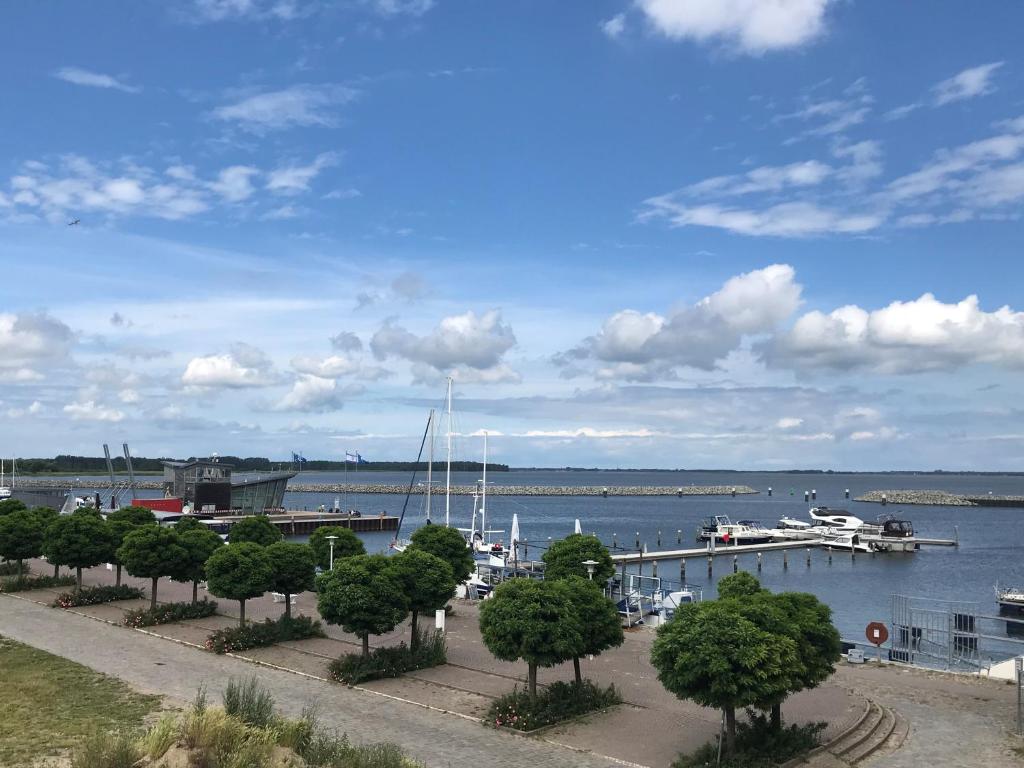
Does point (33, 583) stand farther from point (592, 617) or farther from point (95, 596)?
point (592, 617)

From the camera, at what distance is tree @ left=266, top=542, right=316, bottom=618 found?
27031mm

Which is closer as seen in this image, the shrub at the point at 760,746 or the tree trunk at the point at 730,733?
the shrub at the point at 760,746

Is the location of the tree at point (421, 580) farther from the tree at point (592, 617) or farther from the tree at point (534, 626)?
the tree at point (592, 617)

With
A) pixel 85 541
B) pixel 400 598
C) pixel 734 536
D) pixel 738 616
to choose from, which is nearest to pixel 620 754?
pixel 738 616

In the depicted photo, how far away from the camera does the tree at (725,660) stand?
591 inches

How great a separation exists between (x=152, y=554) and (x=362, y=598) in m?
12.6

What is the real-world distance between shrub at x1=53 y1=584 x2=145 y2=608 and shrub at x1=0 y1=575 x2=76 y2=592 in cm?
341

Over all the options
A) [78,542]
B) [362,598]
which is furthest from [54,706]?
[78,542]

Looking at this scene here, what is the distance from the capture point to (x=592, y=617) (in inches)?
769

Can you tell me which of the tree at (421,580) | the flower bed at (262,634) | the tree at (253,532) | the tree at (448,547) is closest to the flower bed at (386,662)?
the tree at (421,580)

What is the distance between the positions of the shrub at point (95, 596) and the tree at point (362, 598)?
52.5 feet

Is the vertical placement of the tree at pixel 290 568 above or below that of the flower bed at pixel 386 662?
above

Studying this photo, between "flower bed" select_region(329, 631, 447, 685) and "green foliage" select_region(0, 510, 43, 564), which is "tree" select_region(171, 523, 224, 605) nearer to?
"flower bed" select_region(329, 631, 447, 685)

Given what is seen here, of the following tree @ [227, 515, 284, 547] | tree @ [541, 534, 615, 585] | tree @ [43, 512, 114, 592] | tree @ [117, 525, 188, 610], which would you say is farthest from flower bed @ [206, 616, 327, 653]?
tree @ [227, 515, 284, 547]
